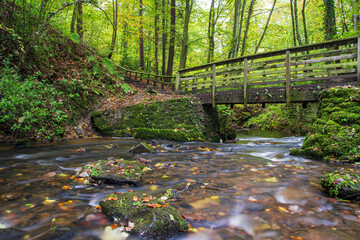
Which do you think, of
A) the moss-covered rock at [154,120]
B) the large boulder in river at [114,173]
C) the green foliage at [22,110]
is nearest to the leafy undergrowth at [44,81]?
the green foliage at [22,110]

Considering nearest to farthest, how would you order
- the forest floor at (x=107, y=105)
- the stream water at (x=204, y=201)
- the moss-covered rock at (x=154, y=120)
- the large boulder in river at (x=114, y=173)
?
the stream water at (x=204, y=201) → the large boulder in river at (x=114, y=173) → the forest floor at (x=107, y=105) → the moss-covered rock at (x=154, y=120)

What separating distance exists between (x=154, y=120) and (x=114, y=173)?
5.51 m

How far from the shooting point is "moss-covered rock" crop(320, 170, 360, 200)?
277cm

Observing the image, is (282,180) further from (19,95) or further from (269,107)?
(269,107)

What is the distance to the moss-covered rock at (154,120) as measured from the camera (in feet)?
27.5

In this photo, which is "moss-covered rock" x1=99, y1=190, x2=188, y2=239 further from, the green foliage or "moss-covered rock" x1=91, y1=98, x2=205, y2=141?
"moss-covered rock" x1=91, y1=98, x2=205, y2=141

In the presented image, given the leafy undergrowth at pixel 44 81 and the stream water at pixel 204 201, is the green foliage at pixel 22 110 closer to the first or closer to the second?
the leafy undergrowth at pixel 44 81

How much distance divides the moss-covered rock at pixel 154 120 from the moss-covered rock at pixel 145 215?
5805 mm

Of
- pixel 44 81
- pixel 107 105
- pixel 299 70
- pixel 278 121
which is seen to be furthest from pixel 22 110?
pixel 278 121

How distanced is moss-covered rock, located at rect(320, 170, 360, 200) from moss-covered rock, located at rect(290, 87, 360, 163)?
2.04m

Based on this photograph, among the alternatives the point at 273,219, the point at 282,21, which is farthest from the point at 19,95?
the point at 282,21

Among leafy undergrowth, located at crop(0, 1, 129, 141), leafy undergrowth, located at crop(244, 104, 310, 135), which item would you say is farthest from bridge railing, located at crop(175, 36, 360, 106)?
leafy undergrowth, located at crop(244, 104, 310, 135)

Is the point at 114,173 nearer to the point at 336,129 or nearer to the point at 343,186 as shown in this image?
the point at 343,186

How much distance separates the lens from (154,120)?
8820 mm
